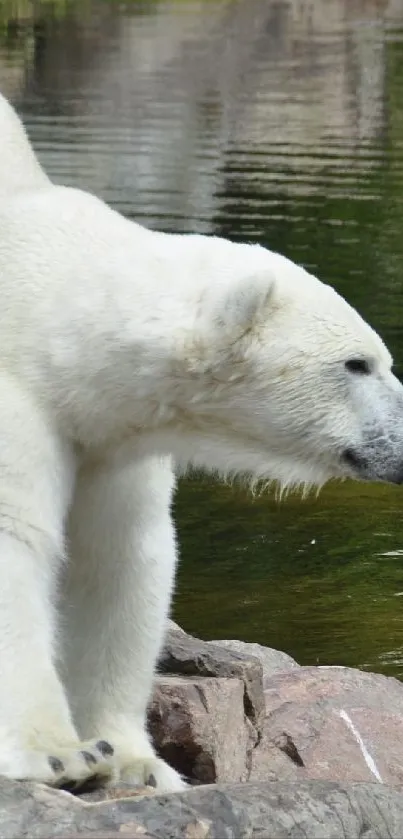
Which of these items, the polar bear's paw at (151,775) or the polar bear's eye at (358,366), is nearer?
the polar bear's eye at (358,366)

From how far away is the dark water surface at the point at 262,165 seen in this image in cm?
839

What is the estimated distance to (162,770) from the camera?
448 cm

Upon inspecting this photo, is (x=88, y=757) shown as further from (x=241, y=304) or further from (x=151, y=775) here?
(x=241, y=304)

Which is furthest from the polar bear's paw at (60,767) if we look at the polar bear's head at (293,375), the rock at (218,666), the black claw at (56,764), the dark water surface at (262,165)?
the dark water surface at (262,165)

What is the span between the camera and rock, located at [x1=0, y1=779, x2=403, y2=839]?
3.39 metres

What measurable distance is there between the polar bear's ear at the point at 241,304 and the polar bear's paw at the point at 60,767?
105cm

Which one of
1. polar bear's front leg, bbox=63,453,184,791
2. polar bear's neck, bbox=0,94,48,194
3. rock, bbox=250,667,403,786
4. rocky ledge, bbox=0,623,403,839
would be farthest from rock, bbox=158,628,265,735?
polar bear's neck, bbox=0,94,48,194

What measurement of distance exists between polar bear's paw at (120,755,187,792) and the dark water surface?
3.03 m

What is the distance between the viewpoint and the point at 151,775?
174 inches

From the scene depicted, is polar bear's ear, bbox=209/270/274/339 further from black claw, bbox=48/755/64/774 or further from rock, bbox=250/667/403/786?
rock, bbox=250/667/403/786

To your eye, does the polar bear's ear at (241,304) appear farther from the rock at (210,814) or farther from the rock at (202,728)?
the rock at (202,728)

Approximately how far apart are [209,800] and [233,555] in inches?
215

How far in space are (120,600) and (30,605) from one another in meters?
0.60

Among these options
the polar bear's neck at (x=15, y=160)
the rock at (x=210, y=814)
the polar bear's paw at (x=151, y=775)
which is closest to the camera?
the rock at (x=210, y=814)
